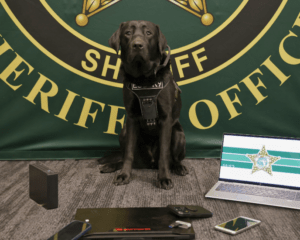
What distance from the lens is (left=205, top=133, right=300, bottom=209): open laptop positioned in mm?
1704

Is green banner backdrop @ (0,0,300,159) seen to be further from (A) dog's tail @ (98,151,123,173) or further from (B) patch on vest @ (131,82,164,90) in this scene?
(B) patch on vest @ (131,82,164,90)

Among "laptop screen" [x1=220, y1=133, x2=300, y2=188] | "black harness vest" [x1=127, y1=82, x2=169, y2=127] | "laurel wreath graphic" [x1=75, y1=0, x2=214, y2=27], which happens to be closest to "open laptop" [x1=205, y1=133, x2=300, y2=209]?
"laptop screen" [x1=220, y1=133, x2=300, y2=188]

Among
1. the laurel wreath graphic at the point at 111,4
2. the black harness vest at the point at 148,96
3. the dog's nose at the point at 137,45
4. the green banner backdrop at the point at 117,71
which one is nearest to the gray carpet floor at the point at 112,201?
the green banner backdrop at the point at 117,71

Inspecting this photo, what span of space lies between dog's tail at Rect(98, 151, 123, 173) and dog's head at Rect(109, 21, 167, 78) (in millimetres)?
729

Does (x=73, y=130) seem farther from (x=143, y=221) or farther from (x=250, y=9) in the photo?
(x=250, y=9)

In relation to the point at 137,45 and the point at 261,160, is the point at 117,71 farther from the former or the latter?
the point at 261,160

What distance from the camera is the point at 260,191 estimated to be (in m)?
1.75

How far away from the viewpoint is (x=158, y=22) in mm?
2648

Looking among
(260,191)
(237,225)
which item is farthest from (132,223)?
(260,191)

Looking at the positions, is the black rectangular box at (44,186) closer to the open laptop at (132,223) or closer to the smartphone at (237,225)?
the open laptop at (132,223)

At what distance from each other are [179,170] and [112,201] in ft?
2.24

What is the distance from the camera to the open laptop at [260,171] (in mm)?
1704

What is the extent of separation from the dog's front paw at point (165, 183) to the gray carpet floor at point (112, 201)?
3 cm

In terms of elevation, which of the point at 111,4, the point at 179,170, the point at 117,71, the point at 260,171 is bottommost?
the point at 260,171
